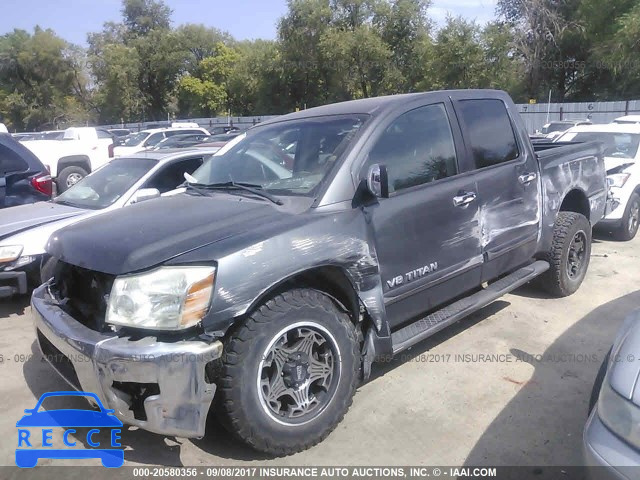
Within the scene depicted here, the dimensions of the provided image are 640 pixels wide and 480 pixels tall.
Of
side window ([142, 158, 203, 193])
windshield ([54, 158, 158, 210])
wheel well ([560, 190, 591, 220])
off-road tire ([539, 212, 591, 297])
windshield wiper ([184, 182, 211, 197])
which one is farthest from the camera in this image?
side window ([142, 158, 203, 193])

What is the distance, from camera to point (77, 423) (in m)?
3.37

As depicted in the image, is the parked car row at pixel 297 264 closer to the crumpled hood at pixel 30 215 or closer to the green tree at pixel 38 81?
the crumpled hood at pixel 30 215

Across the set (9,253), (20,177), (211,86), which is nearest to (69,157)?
(20,177)

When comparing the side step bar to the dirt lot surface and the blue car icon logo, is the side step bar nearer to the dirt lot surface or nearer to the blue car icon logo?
the dirt lot surface

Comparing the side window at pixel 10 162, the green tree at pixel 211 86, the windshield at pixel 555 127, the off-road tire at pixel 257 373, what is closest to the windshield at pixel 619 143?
the off-road tire at pixel 257 373

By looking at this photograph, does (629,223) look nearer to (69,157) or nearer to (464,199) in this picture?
(464,199)

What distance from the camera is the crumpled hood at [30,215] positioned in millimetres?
5266

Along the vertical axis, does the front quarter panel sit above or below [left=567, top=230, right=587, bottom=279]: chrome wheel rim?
above

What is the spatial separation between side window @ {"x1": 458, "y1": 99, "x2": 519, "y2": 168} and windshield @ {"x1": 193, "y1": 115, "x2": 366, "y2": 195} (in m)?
1.07

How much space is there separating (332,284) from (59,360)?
167 centimetres

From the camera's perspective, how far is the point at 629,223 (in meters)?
7.75

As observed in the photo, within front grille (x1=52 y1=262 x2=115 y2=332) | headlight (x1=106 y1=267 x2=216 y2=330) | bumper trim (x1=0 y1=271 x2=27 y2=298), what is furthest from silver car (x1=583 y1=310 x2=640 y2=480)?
bumper trim (x1=0 y1=271 x2=27 y2=298)

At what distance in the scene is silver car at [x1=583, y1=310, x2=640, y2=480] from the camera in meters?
2.03

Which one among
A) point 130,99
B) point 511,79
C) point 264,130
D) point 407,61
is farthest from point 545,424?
point 130,99
